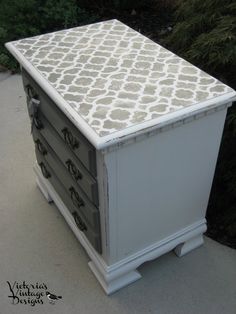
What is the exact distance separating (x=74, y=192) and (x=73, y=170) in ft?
0.42

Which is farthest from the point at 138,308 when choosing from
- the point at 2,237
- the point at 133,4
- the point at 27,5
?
the point at 133,4

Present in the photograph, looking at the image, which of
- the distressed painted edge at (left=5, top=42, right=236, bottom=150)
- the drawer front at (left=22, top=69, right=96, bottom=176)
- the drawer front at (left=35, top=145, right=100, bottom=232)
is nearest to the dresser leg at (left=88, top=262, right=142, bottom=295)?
the drawer front at (left=35, top=145, right=100, bottom=232)

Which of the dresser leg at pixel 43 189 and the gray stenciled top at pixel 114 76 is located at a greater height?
the gray stenciled top at pixel 114 76

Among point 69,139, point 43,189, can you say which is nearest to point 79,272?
point 43,189

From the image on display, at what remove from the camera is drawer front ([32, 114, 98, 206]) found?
1.30 m

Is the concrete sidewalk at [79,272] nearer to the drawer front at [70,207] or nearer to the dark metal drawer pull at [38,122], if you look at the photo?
the drawer front at [70,207]

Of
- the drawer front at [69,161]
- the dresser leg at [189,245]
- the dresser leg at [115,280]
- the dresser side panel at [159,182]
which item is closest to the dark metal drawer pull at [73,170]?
the drawer front at [69,161]

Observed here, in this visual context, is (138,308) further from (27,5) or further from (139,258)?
(27,5)

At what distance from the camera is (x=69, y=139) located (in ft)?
4.34

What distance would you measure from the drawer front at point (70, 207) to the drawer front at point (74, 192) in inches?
1.1

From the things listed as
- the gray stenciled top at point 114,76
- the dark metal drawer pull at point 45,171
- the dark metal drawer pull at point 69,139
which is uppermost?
the gray stenciled top at point 114,76

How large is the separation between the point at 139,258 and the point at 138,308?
19 centimetres

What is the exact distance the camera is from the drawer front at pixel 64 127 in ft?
4.04

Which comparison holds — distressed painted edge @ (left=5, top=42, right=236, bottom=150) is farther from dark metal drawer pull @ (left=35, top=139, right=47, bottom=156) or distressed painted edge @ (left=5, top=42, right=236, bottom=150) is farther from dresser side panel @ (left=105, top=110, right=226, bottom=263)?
dark metal drawer pull @ (left=35, top=139, right=47, bottom=156)
